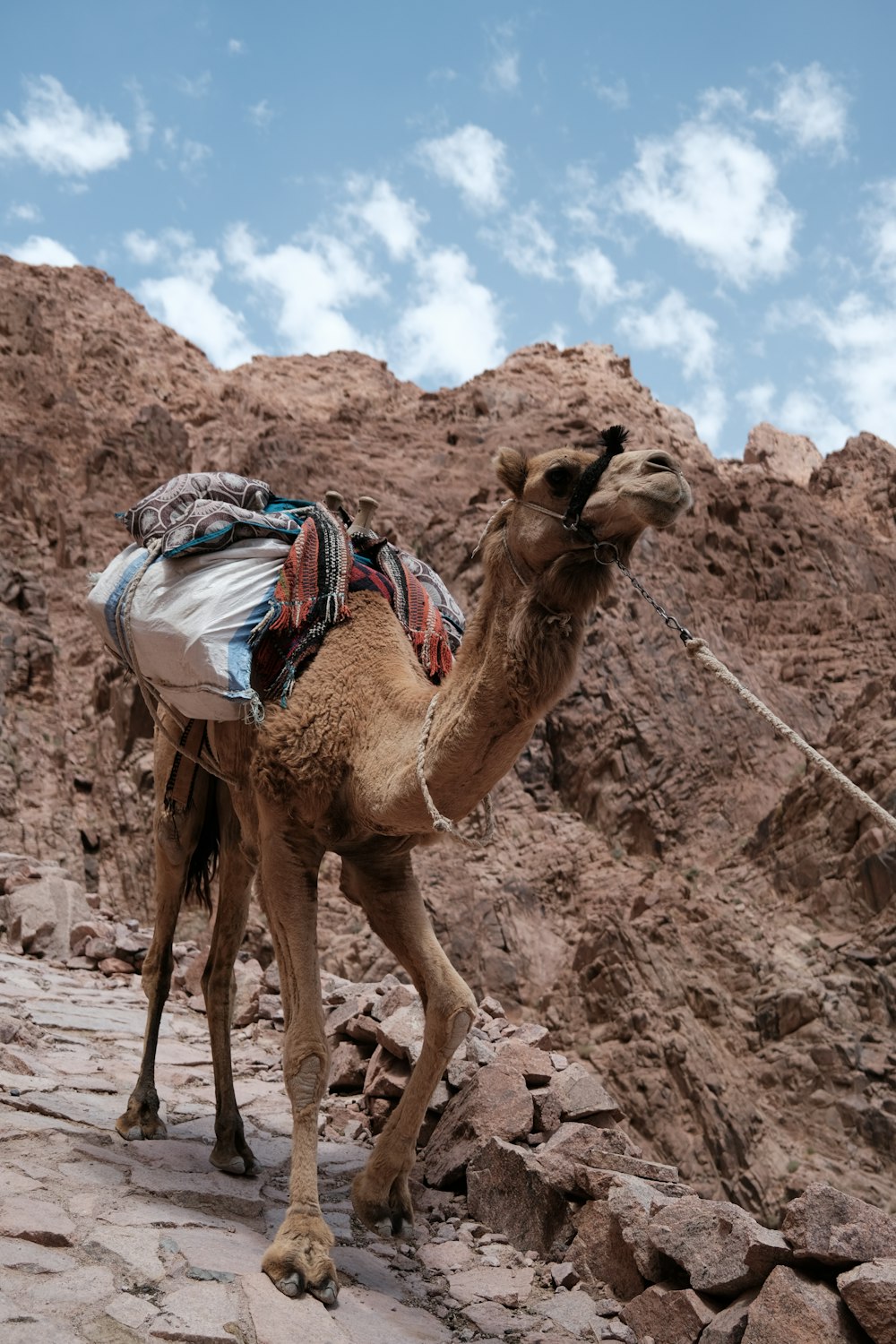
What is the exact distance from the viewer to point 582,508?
141 inches

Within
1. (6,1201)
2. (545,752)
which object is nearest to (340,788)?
(6,1201)

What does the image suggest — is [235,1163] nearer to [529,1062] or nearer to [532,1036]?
[529,1062]

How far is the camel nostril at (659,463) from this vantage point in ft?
11.3

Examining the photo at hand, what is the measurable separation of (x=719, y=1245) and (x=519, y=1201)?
3.97 feet

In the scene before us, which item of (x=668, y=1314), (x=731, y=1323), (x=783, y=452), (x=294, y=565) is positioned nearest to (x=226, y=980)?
(x=294, y=565)

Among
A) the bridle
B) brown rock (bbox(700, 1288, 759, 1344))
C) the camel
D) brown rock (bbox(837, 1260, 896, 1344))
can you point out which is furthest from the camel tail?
brown rock (bbox(837, 1260, 896, 1344))

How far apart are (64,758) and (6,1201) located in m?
13.0

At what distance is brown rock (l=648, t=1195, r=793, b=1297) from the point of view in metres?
3.38

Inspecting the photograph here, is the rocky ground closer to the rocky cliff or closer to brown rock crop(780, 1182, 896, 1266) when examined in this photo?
brown rock crop(780, 1182, 896, 1266)

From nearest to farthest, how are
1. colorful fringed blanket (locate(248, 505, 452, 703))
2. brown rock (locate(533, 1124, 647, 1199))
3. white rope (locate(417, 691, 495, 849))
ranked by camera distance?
white rope (locate(417, 691, 495, 849)) → brown rock (locate(533, 1124, 647, 1199)) → colorful fringed blanket (locate(248, 505, 452, 703))

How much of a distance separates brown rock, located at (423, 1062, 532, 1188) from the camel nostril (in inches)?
120

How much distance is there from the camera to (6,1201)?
11.8ft

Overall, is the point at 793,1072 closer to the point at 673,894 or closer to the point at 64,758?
the point at 673,894

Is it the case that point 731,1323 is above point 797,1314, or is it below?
below
